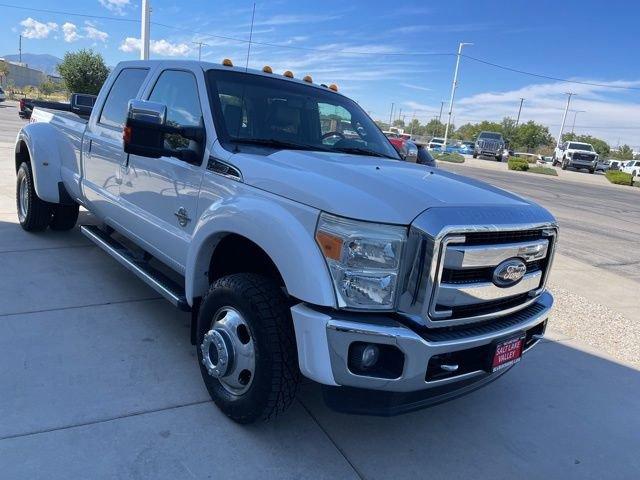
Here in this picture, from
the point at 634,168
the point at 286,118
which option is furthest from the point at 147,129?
the point at 634,168

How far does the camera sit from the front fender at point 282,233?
2381 millimetres

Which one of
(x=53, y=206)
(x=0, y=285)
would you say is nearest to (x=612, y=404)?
(x=0, y=285)

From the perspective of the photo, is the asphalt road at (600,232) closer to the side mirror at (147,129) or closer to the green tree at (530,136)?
the side mirror at (147,129)

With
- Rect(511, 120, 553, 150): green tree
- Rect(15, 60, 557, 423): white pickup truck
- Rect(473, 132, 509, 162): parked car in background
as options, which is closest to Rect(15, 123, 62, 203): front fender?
Rect(15, 60, 557, 423): white pickup truck

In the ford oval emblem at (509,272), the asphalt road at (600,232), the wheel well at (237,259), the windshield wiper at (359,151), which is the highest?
the windshield wiper at (359,151)

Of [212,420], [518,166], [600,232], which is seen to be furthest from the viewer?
[518,166]

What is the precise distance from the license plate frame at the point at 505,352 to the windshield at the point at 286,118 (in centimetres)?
168

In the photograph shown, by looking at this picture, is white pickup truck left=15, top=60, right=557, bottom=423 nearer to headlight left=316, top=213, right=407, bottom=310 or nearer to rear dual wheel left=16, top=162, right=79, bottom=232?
headlight left=316, top=213, right=407, bottom=310

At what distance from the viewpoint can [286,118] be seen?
146 inches

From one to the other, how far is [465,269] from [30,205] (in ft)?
16.8

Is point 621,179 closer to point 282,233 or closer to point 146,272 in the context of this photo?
point 146,272

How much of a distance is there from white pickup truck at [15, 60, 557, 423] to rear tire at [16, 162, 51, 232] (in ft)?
7.94

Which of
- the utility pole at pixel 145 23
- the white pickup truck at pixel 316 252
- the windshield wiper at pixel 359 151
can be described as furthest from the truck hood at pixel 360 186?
the utility pole at pixel 145 23

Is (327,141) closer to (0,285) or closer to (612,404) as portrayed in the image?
(612,404)
